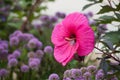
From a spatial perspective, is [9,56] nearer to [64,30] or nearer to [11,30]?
[64,30]

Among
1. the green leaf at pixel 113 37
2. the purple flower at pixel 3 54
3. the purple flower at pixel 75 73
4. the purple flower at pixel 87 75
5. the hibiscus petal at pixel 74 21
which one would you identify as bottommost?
the purple flower at pixel 87 75

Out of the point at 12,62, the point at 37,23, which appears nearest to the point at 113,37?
the point at 12,62

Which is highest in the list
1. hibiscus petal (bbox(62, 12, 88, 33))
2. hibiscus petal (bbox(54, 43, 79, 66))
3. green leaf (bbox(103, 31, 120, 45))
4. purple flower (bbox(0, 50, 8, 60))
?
hibiscus petal (bbox(62, 12, 88, 33))

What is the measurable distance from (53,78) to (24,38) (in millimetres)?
650

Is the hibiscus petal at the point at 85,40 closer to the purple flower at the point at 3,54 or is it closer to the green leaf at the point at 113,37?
the green leaf at the point at 113,37

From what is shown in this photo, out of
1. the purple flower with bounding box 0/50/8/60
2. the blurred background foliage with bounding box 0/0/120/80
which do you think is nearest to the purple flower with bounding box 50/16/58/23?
the blurred background foliage with bounding box 0/0/120/80

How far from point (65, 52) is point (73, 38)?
1.5 inches

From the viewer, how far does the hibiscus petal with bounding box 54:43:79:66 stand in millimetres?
924

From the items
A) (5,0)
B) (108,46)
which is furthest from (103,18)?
(5,0)

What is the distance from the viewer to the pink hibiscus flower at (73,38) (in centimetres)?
91

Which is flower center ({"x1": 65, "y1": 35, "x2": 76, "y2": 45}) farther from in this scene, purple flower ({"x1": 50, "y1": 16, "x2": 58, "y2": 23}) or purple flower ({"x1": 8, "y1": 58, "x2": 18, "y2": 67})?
purple flower ({"x1": 50, "y1": 16, "x2": 58, "y2": 23})

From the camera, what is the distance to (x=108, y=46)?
98cm

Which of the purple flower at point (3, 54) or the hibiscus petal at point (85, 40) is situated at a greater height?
the hibiscus petal at point (85, 40)

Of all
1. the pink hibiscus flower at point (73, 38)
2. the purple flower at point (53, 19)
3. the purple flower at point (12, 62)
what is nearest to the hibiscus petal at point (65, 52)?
the pink hibiscus flower at point (73, 38)
